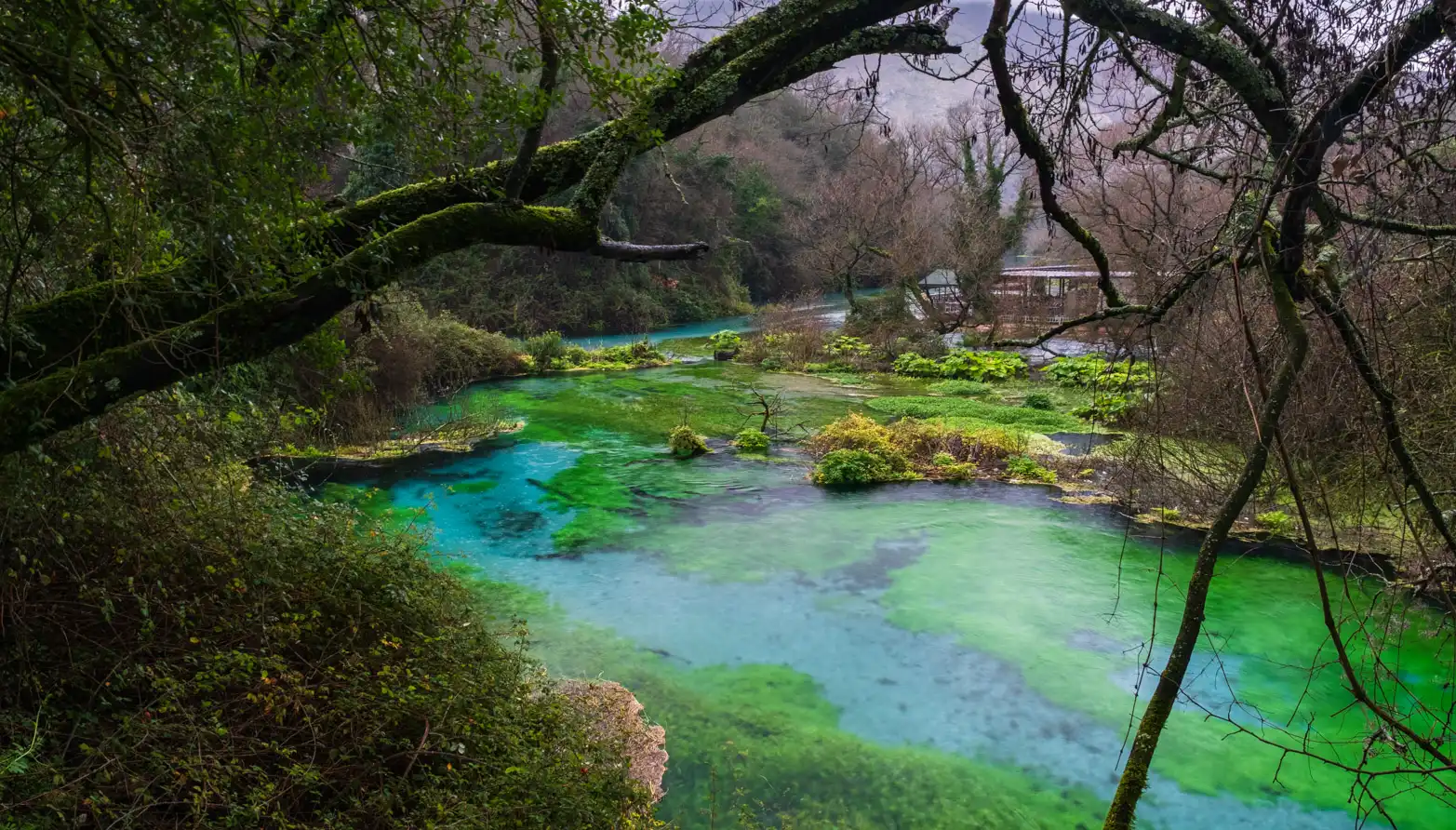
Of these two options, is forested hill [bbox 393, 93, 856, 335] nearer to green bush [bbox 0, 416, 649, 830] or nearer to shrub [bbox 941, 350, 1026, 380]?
shrub [bbox 941, 350, 1026, 380]

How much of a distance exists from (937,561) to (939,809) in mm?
4067

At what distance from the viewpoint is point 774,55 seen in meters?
3.35

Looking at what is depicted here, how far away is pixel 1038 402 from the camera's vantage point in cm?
1602

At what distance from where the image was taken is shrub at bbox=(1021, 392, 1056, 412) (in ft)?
52.1

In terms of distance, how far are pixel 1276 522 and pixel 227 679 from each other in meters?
9.41

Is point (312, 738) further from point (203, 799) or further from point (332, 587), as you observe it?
point (332, 587)

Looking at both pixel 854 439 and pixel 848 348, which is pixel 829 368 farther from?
pixel 854 439

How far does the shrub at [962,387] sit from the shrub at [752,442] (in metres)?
6.34

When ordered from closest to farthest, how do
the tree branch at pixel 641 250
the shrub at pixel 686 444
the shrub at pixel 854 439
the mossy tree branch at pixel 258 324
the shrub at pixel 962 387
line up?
1. the mossy tree branch at pixel 258 324
2. the tree branch at pixel 641 250
3. the shrub at pixel 854 439
4. the shrub at pixel 686 444
5. the shrub at pixel 962 387

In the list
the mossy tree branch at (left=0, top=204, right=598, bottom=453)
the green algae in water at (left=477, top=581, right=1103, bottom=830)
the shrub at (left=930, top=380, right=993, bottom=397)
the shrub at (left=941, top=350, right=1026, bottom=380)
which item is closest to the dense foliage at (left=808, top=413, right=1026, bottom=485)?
the shrub at (left=930, top=380, right=993, bottom=397)

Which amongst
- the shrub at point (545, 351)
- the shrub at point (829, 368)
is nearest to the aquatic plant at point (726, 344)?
the shrub at point (829, 368)

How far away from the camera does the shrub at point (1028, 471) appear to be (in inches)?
446

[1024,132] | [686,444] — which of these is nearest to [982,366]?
[686,444]

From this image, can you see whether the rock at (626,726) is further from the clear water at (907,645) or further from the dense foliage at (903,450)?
the dense foliage at (903,450)
